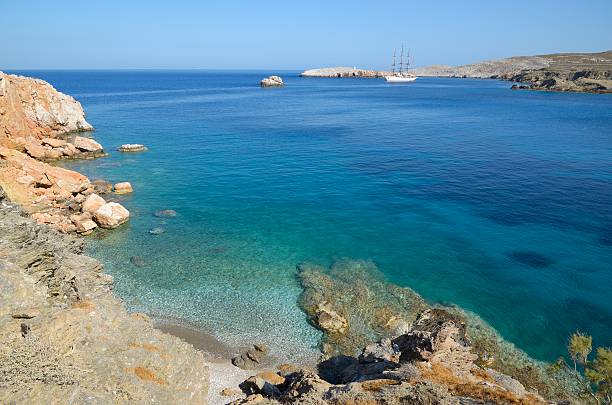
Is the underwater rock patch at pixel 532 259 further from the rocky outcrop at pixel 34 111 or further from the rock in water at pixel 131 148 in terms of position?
the rocky outcrop at pixel 34 111

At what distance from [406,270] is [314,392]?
2158 cm

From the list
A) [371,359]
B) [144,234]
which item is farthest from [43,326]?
[144,234]

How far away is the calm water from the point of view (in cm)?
3102

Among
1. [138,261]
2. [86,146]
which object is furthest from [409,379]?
[86,146]

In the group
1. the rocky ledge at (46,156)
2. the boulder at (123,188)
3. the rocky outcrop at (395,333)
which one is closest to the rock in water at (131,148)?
the rocky ledge at (46,156)

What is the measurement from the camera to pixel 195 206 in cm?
4994

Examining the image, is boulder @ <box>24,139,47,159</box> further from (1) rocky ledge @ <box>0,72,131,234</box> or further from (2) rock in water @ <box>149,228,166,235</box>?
(2) rock in water @ <box>149,228,166,235</box>

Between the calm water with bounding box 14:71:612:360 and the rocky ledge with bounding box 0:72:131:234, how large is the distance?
3.83 meters

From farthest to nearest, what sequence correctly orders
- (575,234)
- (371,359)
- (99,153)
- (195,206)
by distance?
(99,153)
(195,206)
(575,234)
(371,359)

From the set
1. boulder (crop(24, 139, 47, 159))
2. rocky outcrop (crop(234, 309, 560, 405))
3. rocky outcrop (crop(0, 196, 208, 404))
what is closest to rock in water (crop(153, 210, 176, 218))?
rocky outcrop (crop(0, 196, 208, 404))

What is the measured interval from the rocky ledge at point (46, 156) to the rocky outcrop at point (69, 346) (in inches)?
824

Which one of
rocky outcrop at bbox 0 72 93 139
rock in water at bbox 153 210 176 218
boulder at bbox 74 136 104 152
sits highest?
rocky outcrop at bbox 0 72 93 139

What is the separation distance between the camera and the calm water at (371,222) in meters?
31.0

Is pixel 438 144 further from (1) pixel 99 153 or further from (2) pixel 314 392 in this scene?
(2) pixel 314 392
